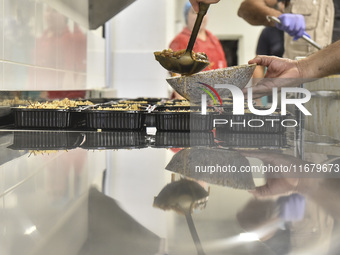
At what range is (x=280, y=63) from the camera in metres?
1.05

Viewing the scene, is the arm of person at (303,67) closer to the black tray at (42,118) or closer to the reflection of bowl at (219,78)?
the reflection of bowl at (219,78)

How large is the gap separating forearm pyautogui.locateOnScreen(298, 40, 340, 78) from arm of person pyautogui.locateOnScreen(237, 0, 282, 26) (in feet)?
4.10

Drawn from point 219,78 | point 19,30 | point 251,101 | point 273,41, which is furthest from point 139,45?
point 251,101

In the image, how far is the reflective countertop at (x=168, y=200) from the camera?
10.8 inches

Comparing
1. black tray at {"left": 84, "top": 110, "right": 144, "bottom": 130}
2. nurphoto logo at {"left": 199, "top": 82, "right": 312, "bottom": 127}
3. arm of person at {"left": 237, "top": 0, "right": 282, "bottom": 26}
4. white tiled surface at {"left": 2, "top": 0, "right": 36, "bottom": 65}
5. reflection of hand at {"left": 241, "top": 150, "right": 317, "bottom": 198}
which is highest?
arm of person at {"left": 237, "top": 0, "right": 282, "bottom": 26}

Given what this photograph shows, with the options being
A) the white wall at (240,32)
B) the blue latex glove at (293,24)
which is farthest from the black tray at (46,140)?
the white wall at (240,32)

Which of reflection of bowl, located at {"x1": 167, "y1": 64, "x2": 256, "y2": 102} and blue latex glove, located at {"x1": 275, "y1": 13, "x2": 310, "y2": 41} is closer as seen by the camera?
reflection of bowl, located at {"x1": 167, "y1": 64, "x2": 256, "y2": 102}

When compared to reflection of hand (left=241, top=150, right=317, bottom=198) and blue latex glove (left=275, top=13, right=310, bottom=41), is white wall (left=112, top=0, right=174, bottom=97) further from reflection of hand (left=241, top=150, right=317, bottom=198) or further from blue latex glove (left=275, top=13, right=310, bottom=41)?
reflection of hand (left=241, top=150, right=317, bottom=198)

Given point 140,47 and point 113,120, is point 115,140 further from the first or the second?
point 140,47

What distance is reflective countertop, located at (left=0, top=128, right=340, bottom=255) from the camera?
274 millimetres

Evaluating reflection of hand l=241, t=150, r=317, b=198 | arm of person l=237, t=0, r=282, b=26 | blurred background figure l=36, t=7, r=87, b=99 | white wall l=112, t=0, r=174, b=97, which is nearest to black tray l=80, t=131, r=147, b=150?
reflection of hand l=241, t=150, r=317, b=198

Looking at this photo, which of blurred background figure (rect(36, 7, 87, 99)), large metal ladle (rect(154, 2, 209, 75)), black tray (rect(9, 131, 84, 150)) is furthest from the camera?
blurred background figure (rect(36, 7, 87, 99))

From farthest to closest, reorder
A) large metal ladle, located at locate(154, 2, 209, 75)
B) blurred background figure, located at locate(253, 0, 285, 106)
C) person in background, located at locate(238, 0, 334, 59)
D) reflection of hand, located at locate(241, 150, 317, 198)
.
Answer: blurred background figure, located at locate(253, 0, 285, 106) → person in background, located at locate(238, 0, 334, 59) → large metal ladle, located at locate(154, 2, 209, 75) → reflection of hand, located at locate(241, 150, 317, 198)

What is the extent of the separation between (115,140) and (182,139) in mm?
135
